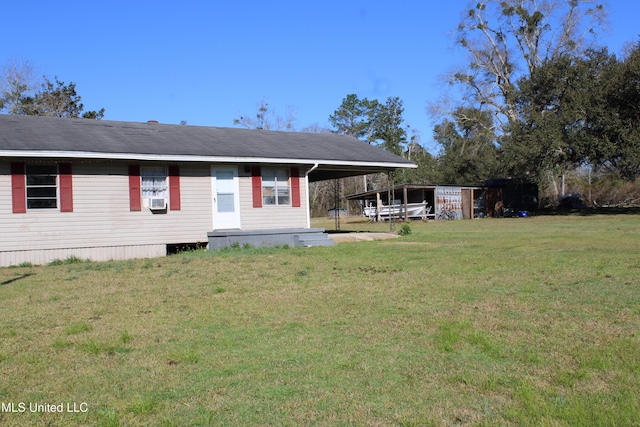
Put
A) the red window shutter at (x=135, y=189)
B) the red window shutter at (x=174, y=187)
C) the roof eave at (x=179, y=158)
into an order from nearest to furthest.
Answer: the roof eave at (x=179, y=158)
the red window shutter at (x=135, y=189)
the red window shutter at (x=174, y=187)

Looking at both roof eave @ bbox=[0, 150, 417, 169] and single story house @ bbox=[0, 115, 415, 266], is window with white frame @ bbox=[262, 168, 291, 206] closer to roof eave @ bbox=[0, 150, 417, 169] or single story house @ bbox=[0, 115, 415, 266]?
single story house @ bbox=[0, 115, 415, 266]

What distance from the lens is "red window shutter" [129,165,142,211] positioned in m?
13.7

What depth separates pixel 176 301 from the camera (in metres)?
7.06

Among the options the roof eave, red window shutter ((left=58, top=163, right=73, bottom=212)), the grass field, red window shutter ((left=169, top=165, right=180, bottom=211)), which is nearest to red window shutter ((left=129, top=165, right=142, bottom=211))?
the roof eave

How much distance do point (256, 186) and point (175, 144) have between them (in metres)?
2.50

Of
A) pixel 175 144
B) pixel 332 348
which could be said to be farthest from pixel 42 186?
pixel 332 348

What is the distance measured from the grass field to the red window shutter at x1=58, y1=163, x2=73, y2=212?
15.1ft

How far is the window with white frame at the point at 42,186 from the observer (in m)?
12.7

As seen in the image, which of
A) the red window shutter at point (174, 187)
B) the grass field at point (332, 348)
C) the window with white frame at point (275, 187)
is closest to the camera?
the grass field at point (332, 348)

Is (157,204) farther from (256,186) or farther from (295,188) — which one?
(295,188)

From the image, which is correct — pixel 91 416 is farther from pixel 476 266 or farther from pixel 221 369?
pixel 476 266

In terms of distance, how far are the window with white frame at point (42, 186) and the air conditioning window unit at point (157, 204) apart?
7.26ft

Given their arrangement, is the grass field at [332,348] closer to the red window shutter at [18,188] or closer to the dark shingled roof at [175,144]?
the red window shutter at [18,188]

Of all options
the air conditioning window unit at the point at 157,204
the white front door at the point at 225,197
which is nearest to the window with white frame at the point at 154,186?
the air conditioning window unit at the point at 157,204
